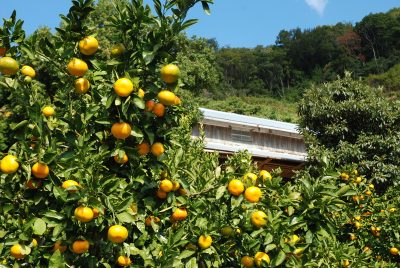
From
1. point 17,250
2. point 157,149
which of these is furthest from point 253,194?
point 17,250

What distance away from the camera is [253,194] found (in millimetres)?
2602

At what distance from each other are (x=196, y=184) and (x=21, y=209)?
1.06m

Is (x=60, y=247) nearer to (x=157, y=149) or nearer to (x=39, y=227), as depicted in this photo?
(x=39, y=227)

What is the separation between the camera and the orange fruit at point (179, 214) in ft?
8.67

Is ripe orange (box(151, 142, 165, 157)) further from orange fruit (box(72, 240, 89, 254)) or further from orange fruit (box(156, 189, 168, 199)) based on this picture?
orange fruit (box(72, 240, 89, 254))

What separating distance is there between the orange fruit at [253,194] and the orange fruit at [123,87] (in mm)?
873

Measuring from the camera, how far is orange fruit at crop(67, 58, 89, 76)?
8.13 ft

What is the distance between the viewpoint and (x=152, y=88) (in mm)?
2486

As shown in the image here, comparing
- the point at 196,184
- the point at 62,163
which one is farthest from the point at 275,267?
the point at 62,163

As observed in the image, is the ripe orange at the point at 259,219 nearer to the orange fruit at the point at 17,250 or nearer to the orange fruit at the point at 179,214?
the orange fruit at the point at 179,214

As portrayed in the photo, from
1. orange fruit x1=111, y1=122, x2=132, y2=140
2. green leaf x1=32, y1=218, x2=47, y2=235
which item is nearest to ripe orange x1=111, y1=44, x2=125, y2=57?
orange fruit x1=111, y1=122, x2=132, y2=140

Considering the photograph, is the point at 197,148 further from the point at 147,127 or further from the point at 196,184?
the point at 147,127

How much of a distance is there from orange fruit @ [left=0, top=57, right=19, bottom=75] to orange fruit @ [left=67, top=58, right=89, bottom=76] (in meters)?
0.27

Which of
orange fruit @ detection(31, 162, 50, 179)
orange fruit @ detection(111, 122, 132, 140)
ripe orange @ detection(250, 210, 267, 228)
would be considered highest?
orange fruit @ detection(111, 122, 132, 140)
